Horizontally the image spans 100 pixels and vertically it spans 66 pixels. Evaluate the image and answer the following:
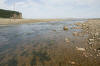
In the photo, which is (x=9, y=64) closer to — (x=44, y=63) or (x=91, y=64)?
(x=44, y=63)

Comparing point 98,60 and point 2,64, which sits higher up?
point 98,60

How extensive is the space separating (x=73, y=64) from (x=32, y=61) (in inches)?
81.5

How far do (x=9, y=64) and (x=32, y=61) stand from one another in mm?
1105

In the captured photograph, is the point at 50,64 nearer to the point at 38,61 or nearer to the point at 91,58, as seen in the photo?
the point at 38,61

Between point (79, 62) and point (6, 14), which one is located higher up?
point (6, 14)

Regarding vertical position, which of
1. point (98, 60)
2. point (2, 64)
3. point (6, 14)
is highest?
point (6, 14)

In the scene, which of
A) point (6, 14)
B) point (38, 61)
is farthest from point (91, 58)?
point (6, 14)

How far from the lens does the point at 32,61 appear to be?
13.0 feet

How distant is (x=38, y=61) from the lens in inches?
156

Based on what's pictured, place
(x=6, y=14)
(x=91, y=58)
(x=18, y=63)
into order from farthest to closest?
(x=6, y=14) < (x=91, y=58) < (x=18, y=63)

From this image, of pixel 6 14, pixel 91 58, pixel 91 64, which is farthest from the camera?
pixel 6 14

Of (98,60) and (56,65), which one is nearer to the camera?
(56,65)

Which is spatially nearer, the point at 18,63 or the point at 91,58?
the point at 18,63

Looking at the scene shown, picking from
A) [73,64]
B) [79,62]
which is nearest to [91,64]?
[79,62]
